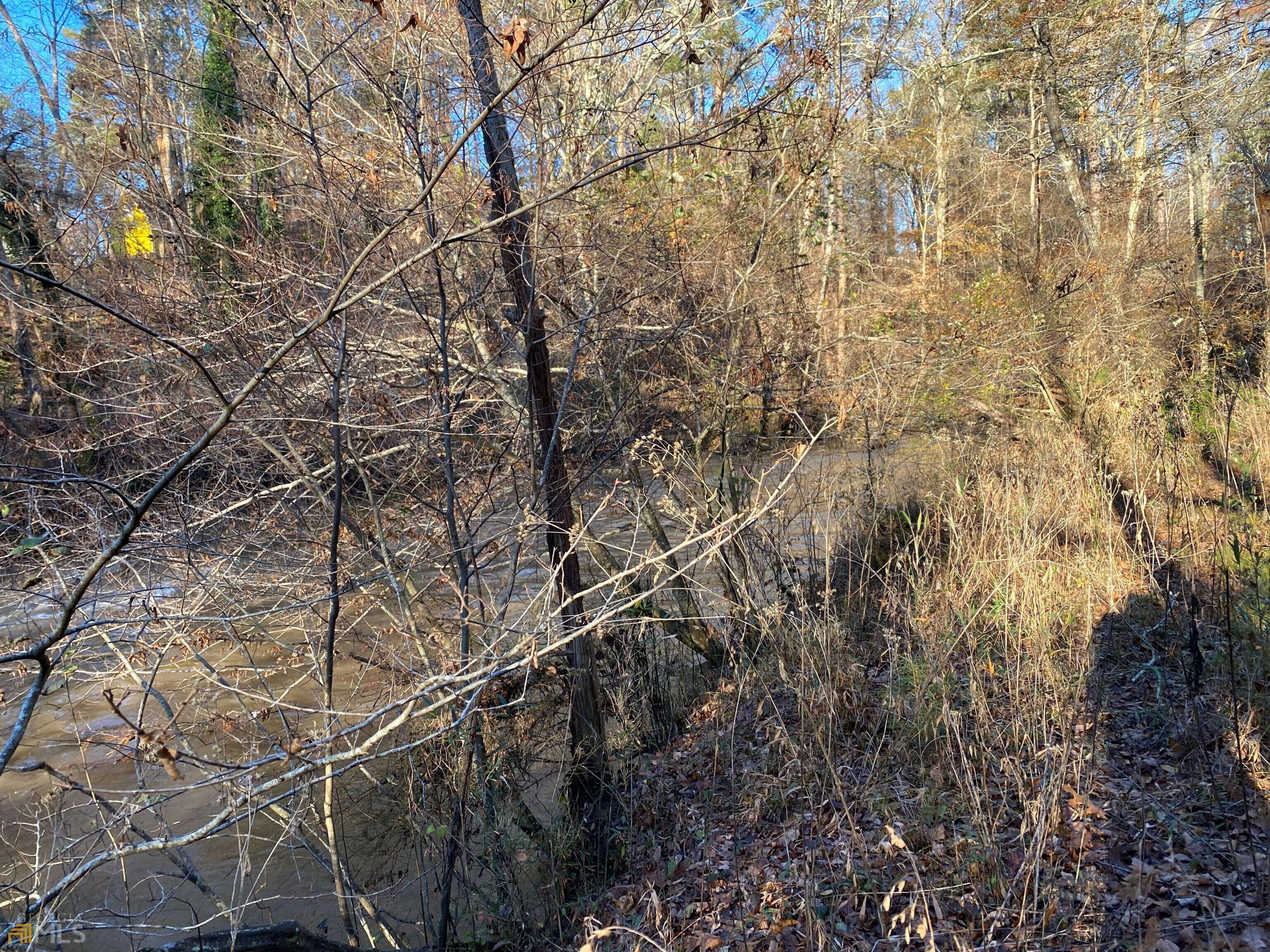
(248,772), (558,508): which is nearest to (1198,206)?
(558,508)

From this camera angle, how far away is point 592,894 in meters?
4.49

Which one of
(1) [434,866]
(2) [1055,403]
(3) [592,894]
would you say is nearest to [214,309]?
(1) [434,866]

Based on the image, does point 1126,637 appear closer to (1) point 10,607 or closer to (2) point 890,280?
(1) point 10,607

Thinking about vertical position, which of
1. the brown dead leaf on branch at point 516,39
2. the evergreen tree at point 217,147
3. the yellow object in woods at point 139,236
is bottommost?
the brown dead leaf on branch at point 516,39

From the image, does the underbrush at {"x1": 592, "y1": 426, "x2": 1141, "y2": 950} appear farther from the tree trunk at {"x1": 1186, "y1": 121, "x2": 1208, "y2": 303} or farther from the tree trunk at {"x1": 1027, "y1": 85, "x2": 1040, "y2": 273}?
the tree trunk at {"x1": 1186, "y1": 121, "x2": 1208, "y2": 303}

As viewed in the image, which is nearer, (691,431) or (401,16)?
(401,16)

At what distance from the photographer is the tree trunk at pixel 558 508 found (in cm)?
466

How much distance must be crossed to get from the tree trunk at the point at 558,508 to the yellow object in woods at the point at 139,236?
6.83ft

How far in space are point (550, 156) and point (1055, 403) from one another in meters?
6.62

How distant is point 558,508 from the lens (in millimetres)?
4961

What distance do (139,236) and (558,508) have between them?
2.98 metres

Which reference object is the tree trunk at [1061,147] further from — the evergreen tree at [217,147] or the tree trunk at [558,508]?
the evergreen tree at [217,147]

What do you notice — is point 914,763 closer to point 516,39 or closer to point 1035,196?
point 516,39

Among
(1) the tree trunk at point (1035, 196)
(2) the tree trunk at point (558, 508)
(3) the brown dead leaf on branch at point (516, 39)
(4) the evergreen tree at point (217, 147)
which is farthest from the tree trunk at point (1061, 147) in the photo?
(3) the brown dead leaf on branch at point (516, 39)
